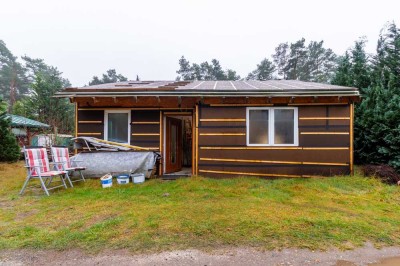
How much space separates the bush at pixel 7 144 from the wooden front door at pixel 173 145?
7229mm

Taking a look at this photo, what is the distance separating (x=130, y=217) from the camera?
11.8 ft

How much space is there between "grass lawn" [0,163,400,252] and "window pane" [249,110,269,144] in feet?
4.35

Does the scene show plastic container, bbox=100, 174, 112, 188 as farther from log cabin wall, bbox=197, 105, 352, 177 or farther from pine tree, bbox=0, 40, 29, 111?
pine tree, bbox=0, 40, 29, 111

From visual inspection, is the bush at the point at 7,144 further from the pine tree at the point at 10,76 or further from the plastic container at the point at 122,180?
the pine tree at the point at 10,76

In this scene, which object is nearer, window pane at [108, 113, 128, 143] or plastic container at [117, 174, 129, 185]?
plastic container at [117, 174, 129, 185]

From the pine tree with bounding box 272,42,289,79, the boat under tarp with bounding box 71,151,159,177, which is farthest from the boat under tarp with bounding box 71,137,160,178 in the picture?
the pine tree with bounding box 272,42,289,79

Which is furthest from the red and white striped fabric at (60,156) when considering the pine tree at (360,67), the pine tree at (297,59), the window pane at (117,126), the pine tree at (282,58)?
the pine tree at (282,58)

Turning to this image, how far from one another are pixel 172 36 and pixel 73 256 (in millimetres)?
32465

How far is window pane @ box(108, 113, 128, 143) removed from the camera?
726cm

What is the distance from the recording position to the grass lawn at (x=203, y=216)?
2.87m

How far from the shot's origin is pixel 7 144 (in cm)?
1005

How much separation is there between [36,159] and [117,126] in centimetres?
245

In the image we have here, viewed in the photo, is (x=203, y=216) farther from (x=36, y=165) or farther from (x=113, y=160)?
(x=36, y=165)

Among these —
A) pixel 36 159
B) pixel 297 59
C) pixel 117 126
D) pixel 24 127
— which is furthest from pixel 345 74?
pixel 24 127
